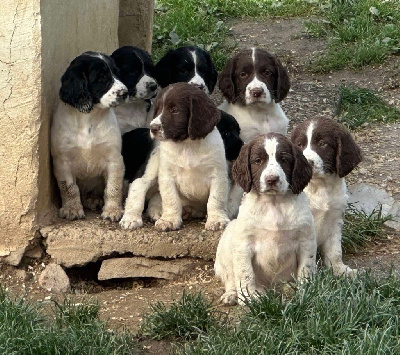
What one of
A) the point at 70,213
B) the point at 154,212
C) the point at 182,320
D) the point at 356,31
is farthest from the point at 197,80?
the point at 356,31

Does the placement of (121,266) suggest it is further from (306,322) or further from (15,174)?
(306,322)

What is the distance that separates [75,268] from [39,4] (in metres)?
2.25

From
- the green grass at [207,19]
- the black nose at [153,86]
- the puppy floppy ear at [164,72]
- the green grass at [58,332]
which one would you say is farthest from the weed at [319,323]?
the green grass at [207,19]

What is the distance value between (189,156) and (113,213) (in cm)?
88

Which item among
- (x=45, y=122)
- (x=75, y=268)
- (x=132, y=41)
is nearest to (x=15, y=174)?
(x=45, y=122)

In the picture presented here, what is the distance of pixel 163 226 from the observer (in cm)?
757

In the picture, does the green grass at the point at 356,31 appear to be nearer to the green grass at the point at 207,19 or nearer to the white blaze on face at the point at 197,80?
the green grass at the point at 207,19

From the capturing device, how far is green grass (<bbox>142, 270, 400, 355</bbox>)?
5.23 meters

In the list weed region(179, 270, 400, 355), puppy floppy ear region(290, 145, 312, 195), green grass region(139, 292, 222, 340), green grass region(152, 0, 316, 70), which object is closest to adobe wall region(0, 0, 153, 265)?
green grass region(139, 292, 222, 340)

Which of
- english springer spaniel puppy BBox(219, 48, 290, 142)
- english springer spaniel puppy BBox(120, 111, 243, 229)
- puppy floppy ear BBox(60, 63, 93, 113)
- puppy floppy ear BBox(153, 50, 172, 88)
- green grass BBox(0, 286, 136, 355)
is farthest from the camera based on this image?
puppy floppy ear BBox(153, 50, 172, 88)

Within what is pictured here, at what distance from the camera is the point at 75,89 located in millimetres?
7363

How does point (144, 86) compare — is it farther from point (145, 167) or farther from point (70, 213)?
point (70, 213)

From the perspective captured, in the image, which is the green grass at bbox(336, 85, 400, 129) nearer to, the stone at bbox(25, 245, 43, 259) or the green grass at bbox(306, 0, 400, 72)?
the green grass at bbox(306, 0, 400, 72)

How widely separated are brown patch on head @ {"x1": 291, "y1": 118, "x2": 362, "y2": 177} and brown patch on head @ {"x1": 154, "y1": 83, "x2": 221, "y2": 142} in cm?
81
